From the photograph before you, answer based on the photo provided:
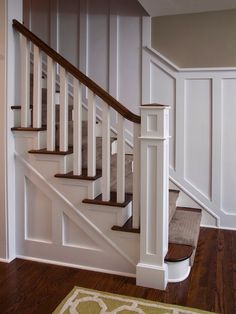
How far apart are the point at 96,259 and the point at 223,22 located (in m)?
2.47

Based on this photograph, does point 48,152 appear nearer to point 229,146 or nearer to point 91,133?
point 91,133

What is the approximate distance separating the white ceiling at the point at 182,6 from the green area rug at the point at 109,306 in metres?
2.46

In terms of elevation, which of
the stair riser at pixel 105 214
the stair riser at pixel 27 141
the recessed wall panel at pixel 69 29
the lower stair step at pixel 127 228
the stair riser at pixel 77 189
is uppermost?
the recessed wall panel at pixel 69 29

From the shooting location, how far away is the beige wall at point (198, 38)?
317 centimetres

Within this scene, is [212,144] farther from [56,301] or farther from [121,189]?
[56,301]

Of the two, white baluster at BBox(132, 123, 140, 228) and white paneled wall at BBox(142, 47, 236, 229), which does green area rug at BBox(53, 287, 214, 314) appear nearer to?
white baluster at BBox(132, 123, 140, 228)

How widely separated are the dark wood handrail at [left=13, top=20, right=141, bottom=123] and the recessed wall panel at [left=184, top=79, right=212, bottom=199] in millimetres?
1262

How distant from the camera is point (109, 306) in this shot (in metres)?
1.96

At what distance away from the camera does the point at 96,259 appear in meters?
2.44

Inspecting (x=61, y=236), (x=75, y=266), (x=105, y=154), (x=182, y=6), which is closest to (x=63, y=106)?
(x=105, y=154)

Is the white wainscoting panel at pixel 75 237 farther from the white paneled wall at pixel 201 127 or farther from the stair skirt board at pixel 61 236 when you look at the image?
the white paneled wall at pixel 201 127

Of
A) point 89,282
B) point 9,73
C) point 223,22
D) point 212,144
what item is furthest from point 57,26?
point 89,282

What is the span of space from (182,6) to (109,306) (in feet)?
8.59

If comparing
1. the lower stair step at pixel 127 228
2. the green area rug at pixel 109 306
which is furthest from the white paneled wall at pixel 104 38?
the green area rug at pixel 109 306
